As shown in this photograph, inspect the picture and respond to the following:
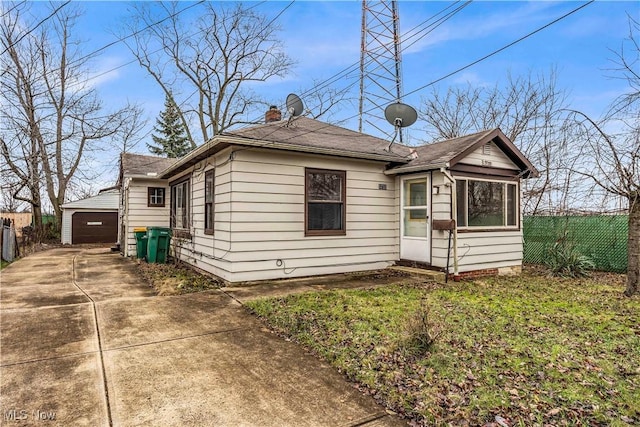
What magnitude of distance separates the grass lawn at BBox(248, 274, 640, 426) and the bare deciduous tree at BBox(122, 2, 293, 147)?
16319 mm

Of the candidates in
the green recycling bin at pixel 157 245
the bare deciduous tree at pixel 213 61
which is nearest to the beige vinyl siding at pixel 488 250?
the green recycling bin at pixel 157 245

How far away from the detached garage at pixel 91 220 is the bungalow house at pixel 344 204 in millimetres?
11556

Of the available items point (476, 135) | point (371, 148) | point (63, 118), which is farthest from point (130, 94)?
point (476, 135)

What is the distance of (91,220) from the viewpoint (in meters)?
17.8

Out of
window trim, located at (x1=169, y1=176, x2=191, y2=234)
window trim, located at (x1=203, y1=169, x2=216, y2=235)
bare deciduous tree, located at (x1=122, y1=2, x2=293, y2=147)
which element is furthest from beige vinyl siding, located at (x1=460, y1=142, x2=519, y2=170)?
bare deciduous tree, located at (x1=122, y1=2, x2=293, y2=147)

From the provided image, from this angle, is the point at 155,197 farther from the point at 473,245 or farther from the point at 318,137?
the point at 473,245

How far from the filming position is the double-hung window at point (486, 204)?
7.62 m

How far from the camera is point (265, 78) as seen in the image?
21.5 meters

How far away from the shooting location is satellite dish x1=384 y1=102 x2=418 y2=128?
27.5 ft

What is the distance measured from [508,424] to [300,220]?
5.28 meters

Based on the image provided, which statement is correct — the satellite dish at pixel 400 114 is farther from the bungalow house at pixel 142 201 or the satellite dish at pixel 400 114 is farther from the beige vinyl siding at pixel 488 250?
Result: the bungalow house at pixel 142 201

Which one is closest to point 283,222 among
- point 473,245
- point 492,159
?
point 473,245

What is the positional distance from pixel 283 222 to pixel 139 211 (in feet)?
23.9

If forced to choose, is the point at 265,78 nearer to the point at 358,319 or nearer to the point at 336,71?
the point at 336,71
